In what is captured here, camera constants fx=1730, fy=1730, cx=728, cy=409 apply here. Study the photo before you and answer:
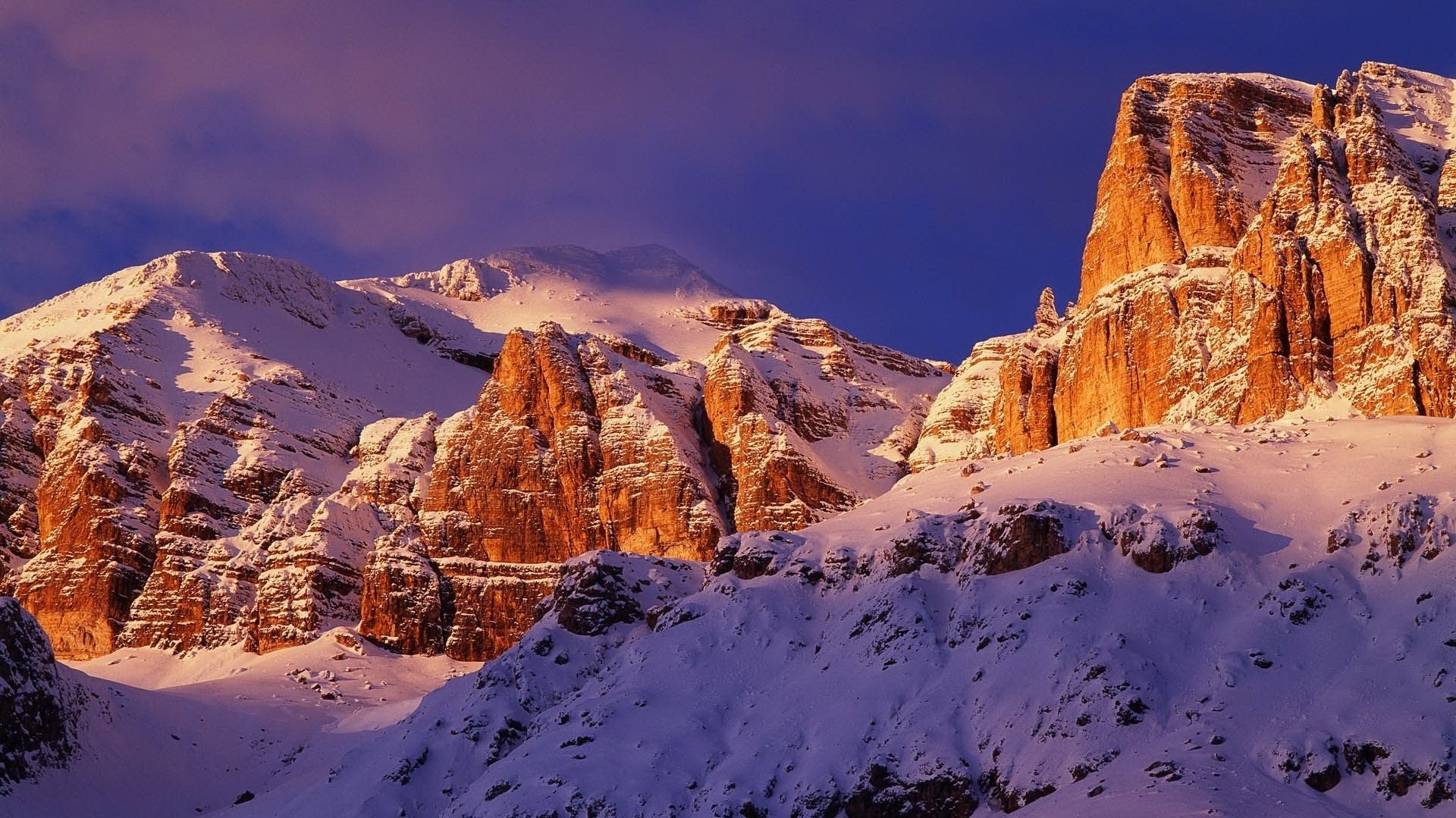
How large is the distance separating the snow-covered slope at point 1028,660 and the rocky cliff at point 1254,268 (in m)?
14.9

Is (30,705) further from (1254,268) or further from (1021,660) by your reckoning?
(1254,268)

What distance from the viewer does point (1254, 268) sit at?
152375 mm

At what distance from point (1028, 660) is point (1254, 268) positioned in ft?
222

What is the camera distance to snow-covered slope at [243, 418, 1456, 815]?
84438 mm

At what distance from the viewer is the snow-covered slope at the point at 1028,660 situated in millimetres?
84438

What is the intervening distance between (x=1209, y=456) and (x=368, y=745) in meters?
70.1

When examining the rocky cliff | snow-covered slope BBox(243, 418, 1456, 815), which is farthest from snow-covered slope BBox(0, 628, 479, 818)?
the rocky cliff

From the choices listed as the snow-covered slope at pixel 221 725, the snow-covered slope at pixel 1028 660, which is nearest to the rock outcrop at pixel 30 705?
the snow-covered slope at pixel 221 725

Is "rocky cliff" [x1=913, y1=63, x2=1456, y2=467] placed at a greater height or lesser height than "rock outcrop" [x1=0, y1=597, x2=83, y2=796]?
greater

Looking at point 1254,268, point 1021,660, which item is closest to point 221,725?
point 1021,660

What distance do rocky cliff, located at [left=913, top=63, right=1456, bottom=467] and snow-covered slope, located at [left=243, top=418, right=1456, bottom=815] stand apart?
48.9 ft

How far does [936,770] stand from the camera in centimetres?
9206

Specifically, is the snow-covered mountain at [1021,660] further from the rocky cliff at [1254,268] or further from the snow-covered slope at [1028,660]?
the rocky cliff at [1254,268]

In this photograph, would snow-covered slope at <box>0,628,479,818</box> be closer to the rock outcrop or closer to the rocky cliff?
the rock outcrop
